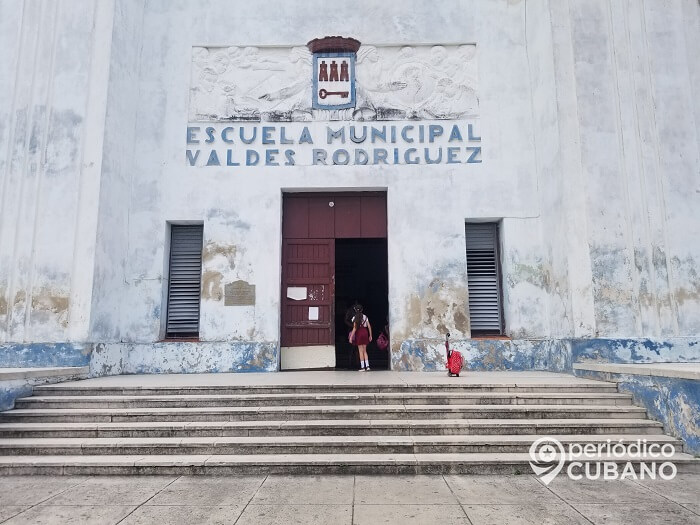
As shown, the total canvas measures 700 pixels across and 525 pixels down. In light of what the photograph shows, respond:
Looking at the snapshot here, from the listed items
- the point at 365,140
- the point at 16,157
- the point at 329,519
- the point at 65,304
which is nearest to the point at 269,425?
the point at 329,519

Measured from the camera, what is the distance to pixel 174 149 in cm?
1087

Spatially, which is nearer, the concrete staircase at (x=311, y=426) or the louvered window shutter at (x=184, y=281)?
the concrete staircase at (x=311, y=426)

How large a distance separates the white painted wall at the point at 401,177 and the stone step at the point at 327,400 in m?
2.31

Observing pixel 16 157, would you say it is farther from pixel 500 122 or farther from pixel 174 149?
pixel 500 122

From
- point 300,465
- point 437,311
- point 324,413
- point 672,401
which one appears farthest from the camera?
point 437,311

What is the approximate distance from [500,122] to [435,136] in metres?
1.36

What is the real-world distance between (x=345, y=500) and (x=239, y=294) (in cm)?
629

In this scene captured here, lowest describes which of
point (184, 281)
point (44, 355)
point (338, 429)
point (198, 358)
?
point (338, 429)

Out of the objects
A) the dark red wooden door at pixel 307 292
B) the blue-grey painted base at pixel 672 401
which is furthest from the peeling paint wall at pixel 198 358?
the blue-grey painted base at pixel 672 401

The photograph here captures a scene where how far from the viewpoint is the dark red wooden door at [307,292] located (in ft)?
35.1

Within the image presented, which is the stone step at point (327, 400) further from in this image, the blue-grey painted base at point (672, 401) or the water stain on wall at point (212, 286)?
the water stain on wall at point (212, 286)

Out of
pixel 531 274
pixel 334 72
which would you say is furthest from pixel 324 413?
pixel 334 72

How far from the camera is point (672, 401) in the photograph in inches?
243

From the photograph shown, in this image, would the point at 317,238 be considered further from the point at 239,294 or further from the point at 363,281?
the point at 363,281
